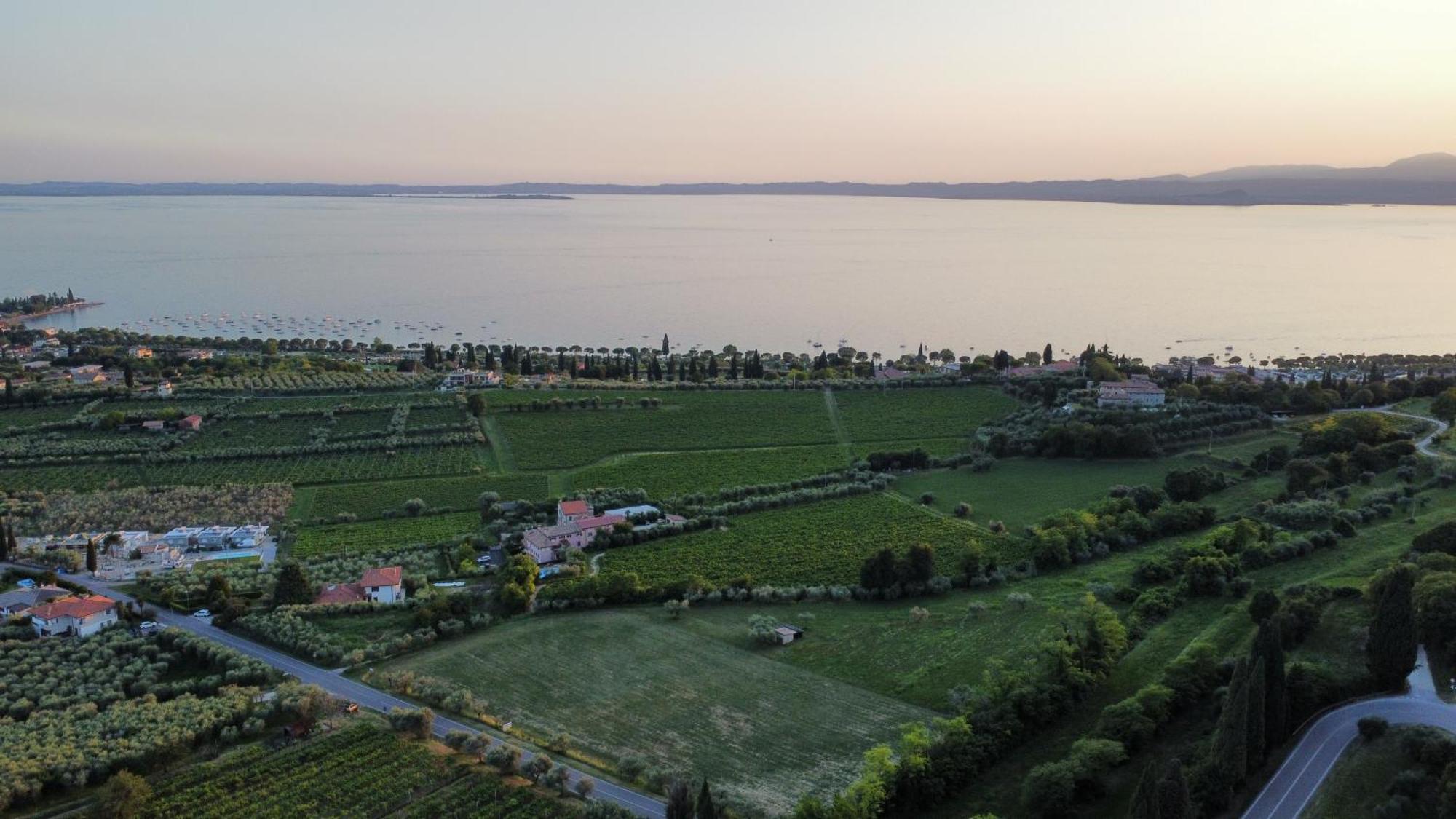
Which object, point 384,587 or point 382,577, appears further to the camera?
point 382,577

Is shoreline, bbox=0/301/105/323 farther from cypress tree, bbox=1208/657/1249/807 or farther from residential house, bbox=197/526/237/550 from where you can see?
cypress tree, bbox=1208/657/1249/807

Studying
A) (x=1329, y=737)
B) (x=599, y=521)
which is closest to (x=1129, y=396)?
(x=599, y=521)

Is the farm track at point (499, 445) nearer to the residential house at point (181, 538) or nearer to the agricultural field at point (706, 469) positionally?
the agricultural field at point (706, 469)

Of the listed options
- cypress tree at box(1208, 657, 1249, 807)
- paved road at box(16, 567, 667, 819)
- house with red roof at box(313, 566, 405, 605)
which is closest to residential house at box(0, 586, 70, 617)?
paved road at box(16, 567, 667, 819)

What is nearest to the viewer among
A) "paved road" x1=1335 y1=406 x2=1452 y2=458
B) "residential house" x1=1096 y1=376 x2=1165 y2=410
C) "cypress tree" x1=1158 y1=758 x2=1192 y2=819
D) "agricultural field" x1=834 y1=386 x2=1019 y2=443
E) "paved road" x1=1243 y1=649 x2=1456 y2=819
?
"cypress tree" x1=1158 y1=758 x2=1192 y2=819

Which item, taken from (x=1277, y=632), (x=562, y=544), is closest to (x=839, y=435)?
(x=562, y=544)

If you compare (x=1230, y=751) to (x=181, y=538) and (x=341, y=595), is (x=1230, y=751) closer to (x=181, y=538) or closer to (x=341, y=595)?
(x=341, y=595)

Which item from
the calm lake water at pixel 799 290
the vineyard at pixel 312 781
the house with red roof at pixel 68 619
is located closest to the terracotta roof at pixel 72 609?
the house with red roof at pixel 68 619
